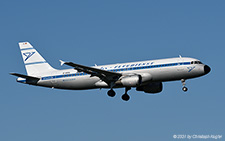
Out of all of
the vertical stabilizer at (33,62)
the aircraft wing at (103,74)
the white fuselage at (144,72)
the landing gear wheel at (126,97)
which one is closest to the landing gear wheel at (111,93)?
the white fuselage at (144,72)

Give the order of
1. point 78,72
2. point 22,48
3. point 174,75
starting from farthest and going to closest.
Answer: point 22,48
point 78,72
point 174,75

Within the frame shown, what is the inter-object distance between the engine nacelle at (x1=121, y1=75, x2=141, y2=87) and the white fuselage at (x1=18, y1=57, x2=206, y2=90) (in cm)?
79

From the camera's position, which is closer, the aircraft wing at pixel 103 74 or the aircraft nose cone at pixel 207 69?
the aircraft nose cone at pixel 207 69

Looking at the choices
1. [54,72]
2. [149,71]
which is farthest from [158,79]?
[54,72]

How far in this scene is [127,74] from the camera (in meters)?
56.7

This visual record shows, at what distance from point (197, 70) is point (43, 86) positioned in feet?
68.8

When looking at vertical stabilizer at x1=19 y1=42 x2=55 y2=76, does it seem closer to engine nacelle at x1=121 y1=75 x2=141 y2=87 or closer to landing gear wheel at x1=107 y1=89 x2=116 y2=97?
landing gear wheel at x1=107 y1=89 x2=116 y2=97

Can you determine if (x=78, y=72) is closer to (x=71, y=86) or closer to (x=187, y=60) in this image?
(x=71, y=86)

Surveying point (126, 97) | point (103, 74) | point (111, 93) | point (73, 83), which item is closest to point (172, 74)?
point (103, 74)

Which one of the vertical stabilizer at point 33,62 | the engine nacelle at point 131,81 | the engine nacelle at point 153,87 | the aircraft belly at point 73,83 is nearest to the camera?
the engine nacelle at point 131,81

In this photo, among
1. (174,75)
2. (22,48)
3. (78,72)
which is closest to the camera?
(174,75)

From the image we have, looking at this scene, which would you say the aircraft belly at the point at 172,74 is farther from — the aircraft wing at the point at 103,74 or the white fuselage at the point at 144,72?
the aircraft wing at the point at 103,74

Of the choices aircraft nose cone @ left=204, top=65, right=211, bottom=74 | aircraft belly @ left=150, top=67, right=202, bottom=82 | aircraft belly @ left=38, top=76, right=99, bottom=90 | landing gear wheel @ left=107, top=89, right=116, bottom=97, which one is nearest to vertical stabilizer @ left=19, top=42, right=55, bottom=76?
aircraft belly @ left=38, top=76, right=99, bottom=90

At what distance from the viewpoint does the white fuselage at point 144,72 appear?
54656 mm
